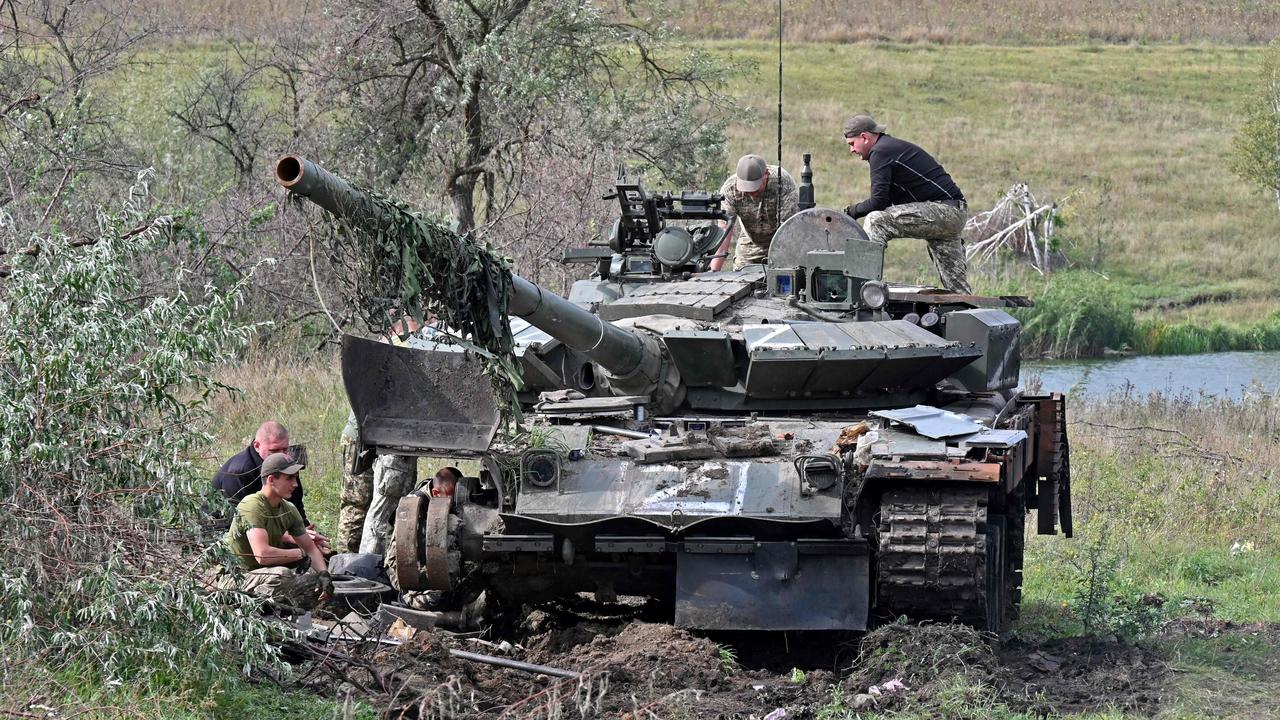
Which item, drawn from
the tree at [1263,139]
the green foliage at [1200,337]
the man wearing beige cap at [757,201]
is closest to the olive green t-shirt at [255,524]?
the man wearing beige cap at [757,201]

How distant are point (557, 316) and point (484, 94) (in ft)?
36.4

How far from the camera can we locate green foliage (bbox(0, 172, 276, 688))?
7.62 meters

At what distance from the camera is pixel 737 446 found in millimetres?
9672

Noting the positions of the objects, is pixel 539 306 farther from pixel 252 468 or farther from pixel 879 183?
pixel 879 183

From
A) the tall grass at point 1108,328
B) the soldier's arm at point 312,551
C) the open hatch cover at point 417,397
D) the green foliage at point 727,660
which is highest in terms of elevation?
the open hatch cover at point 417,397

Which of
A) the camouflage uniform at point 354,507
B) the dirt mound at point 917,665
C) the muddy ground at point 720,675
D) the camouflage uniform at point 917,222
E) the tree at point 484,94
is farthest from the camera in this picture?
the tree at point 484,94

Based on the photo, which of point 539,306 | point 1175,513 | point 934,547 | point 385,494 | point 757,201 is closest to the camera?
point 934,547

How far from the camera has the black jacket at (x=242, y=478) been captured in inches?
433

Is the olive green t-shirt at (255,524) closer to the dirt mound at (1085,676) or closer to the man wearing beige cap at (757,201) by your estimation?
the man wearing beige cap at (757,201)

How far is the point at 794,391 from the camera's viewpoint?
10.6m

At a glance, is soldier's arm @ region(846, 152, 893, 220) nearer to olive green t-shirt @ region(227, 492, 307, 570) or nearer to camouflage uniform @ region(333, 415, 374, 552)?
camouflage uniform @ region(333, 415, 374, 552)

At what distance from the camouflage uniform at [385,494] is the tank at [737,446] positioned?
1248 millimetres

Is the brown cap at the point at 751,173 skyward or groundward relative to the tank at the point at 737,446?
skyward

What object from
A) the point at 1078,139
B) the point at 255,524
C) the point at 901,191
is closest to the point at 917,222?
the point at 901,191
